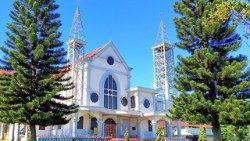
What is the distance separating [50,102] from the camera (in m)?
19.0

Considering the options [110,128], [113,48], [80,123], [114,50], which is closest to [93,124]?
[80,123]

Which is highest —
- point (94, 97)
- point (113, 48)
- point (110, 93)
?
point (113, 48)

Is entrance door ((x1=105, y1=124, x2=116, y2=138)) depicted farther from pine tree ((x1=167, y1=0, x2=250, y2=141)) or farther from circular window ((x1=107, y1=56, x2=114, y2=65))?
pine tree ((x1=167, y1=0, x2=250, y2=141))

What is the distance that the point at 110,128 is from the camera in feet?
102

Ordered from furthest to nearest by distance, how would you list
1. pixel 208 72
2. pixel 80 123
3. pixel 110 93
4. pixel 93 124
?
pixel 110 93, pixel 93 124, pixel 80 123, pixel 208 72

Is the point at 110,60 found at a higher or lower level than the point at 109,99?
higher

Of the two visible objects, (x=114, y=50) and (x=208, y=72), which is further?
(x=114, y=50)

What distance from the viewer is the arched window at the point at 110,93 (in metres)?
31.3

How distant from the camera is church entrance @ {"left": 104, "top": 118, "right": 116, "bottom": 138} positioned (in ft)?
100

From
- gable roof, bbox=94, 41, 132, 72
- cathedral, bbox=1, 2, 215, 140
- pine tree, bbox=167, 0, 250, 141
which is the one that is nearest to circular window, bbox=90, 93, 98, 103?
cathedral, bbox=1, 2, 215, 140

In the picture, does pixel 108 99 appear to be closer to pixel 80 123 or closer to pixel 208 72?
pixel 80 123

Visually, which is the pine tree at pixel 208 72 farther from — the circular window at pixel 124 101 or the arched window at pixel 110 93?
the circular window at pixel 124 101

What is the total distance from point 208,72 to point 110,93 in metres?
15.2

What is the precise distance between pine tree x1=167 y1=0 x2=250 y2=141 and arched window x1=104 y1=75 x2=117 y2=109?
40.6 feet
